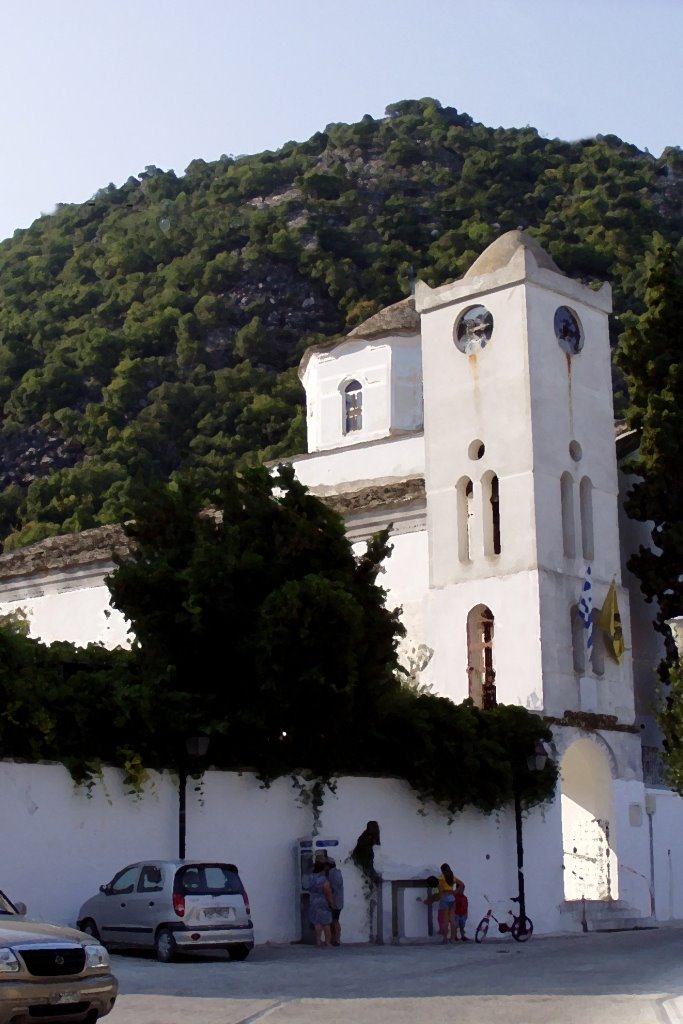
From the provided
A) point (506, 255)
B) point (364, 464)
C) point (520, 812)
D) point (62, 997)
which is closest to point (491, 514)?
point (506, 255)

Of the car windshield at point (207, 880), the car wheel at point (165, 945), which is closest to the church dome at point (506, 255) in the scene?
the car windshield at point (207, 880)

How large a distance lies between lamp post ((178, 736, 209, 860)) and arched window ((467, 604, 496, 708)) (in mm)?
10700

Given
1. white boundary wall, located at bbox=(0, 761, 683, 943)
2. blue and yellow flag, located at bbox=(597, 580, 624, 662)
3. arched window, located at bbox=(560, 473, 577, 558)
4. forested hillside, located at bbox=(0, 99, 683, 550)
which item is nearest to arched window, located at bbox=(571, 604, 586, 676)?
blue and yellow flag, located at bbox=(597, 580, 624, 662)

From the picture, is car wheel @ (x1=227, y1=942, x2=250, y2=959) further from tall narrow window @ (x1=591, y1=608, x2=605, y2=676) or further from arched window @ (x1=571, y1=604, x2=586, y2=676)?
tall narrow window @ (x1=591, y1=608, x2=605, y2=676)

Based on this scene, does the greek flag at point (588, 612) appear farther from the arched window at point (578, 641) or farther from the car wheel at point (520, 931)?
the car wheel at point (520, 931)

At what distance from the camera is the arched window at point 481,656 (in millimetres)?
32094

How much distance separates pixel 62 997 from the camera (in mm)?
11969

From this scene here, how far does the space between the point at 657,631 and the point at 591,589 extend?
3.45 m

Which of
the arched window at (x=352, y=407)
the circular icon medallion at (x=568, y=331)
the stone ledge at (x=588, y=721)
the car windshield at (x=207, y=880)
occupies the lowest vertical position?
the car windshield at (x=207, y=880)

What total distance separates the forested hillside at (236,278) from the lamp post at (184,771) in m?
46.0

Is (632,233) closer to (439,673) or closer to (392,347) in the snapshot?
(392,347)

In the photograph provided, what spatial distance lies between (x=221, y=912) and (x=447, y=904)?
6.86 metres

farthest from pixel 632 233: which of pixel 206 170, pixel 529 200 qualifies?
pixel 206 170

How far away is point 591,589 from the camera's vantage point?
1266 inches
